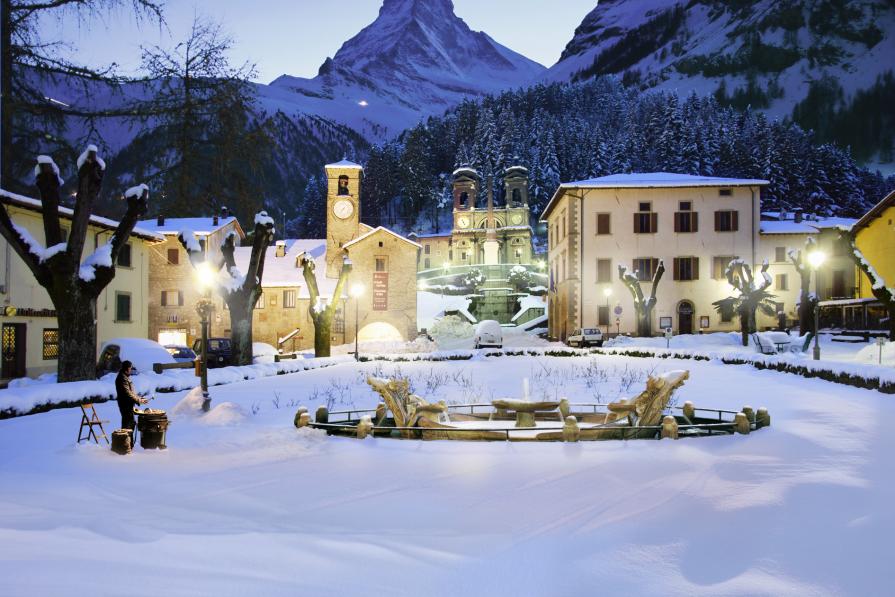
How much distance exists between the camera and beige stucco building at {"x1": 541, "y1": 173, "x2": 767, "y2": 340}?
44.5 meters

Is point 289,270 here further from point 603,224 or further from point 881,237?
point 881,237

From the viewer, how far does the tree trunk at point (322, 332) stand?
98.2 ft

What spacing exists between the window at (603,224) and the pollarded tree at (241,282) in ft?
88.2

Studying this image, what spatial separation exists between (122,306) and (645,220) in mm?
31833

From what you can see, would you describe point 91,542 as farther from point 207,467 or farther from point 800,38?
point 800,38

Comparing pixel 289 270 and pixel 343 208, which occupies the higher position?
pixel 343 208

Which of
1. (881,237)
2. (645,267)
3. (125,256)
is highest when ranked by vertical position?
(881,237)

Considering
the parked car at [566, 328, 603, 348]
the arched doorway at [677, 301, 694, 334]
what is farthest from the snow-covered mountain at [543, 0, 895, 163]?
the parked car at [566, 328, 603, 348]

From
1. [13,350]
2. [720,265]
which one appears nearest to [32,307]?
[13,350]

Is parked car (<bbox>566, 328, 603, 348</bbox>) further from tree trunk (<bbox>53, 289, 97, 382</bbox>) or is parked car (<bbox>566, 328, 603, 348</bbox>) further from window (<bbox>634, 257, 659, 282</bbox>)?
tree trunk (<bbox>53, 289, 97, 382</bbox>)

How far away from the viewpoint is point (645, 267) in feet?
147

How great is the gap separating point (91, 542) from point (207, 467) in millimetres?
3413

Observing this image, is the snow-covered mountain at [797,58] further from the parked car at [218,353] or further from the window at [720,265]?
the parked car at [218,353]

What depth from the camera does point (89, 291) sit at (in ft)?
51.0
